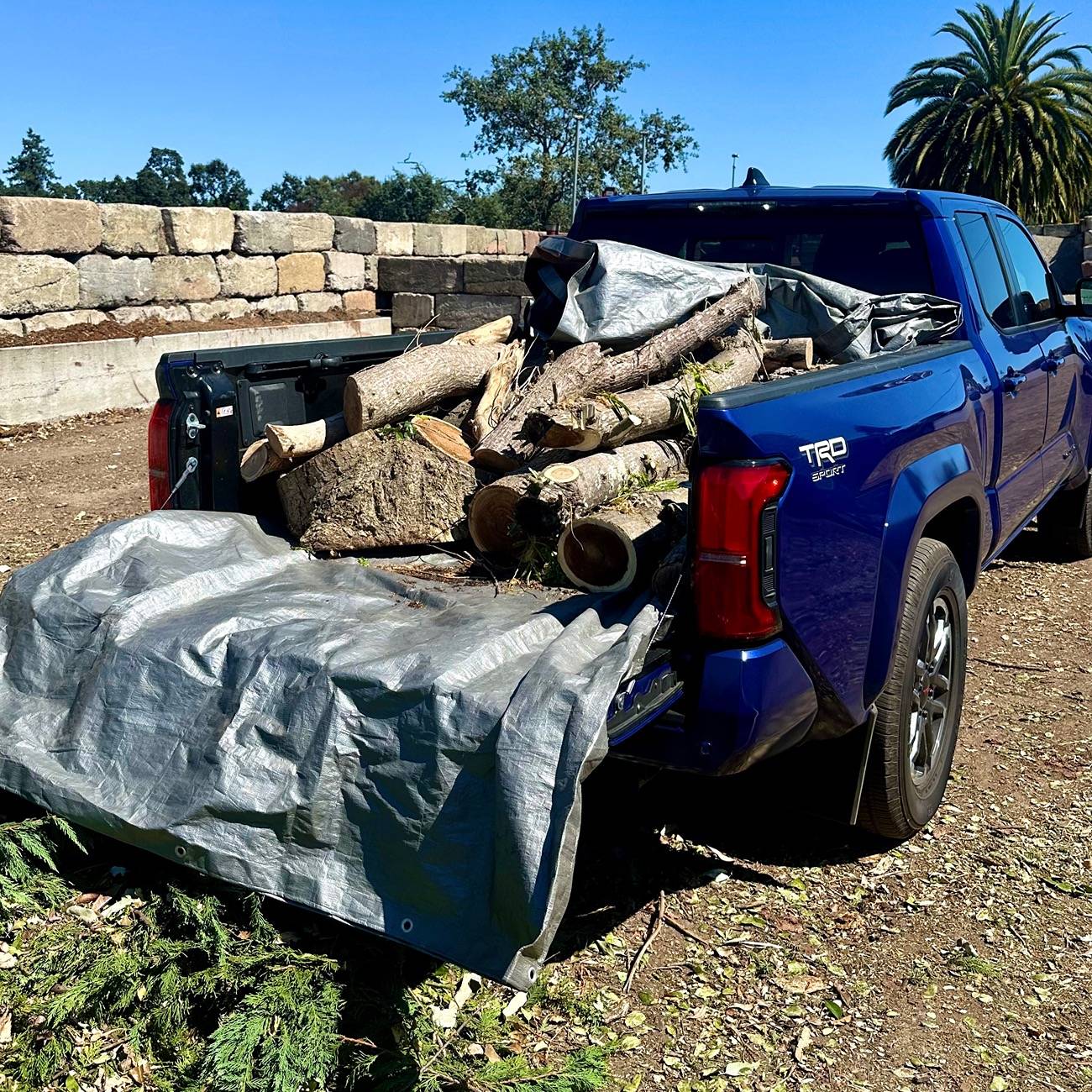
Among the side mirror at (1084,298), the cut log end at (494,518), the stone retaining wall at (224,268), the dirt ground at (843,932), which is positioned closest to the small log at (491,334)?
the cut log end at (494,518)

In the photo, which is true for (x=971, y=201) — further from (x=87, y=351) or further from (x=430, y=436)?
(x=87, y=351)

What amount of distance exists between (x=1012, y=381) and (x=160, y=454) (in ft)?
10.8

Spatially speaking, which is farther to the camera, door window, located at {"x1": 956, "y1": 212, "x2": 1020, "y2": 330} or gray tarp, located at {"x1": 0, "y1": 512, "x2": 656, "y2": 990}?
door window, located at {"x1": 956, "y1": 212, "x2": 1020, "y2": 330}

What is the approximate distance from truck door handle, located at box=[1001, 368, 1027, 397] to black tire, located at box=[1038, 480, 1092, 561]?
2.43 metres

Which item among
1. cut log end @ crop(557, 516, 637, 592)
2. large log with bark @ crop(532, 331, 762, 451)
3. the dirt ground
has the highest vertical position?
large log with bark @ crop(532, 331, 762, 451)

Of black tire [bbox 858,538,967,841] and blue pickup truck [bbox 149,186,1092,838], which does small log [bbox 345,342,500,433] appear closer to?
blue pickup truck [bbox 149,186,1092,838]

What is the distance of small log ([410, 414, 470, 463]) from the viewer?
3857mm

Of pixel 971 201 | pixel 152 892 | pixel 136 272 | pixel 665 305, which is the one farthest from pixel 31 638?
pixel 136 272

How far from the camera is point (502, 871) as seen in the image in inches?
97.6

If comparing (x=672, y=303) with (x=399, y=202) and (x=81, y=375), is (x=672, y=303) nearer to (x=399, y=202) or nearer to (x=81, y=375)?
(x=81, y=375)

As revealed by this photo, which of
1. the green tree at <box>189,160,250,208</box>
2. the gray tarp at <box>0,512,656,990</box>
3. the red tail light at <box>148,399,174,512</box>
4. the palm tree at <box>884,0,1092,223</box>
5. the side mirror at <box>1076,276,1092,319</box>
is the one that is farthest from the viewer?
the green tree at <box>189,160,250,208</box>

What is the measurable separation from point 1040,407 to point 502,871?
12.2 feet

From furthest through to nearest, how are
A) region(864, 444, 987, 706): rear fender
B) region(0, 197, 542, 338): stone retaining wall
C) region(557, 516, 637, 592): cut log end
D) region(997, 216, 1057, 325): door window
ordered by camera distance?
1. region(0, 197, 542, 338): stone retaining wall
2. region(997, 216, 1057, 325): door window
3. region(557, 516, 637, 592): cut log end
4. region(864, 444, 987, 706): rear fender

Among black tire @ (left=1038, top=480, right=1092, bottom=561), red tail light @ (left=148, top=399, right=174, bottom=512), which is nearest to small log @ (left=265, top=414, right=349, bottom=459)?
red tail light @ (left=148, top=399, right=174, bottom=512)
